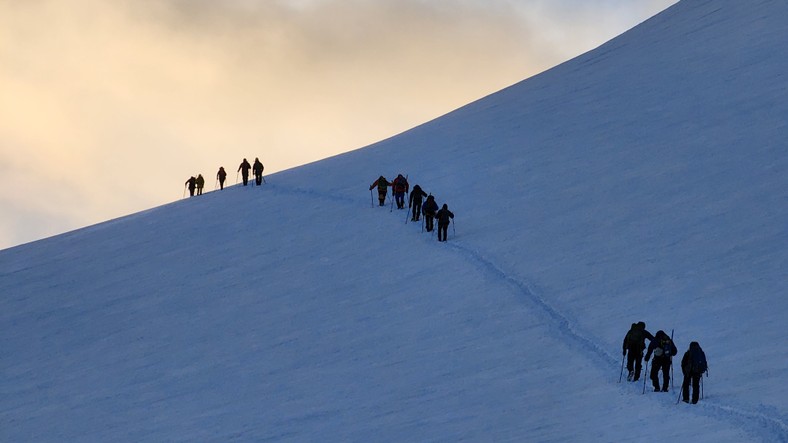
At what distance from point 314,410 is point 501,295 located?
218 inches

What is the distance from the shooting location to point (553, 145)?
1508 inches

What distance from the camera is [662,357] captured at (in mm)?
19172

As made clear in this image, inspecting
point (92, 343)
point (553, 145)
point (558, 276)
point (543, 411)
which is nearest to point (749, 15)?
point (553, 145)

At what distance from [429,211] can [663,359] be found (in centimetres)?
1231

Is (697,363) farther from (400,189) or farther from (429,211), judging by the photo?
(400,189)

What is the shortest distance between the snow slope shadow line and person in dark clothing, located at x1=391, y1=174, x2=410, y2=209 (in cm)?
364

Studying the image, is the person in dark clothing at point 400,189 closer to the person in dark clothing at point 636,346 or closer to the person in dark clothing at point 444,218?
the person in dark clothing at point 444,218

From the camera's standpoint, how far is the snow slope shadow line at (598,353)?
1689 centimetres

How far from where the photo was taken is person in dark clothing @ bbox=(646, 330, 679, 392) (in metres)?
19.1

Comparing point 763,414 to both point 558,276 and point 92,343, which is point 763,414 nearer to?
point 558,276

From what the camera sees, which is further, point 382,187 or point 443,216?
point 382,187

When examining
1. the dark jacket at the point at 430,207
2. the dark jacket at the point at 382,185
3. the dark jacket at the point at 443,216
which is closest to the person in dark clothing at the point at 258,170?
the dark jacket at the point at 382,185

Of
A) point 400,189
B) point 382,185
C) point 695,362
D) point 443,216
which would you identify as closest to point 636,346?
point 695,362

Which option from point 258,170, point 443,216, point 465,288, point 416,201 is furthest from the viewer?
point 258,170
